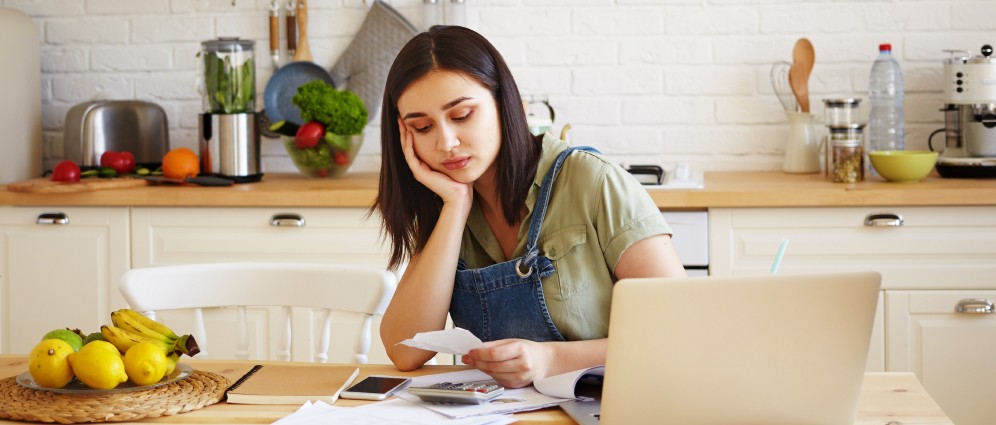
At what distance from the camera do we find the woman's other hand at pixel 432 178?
179 centimetres

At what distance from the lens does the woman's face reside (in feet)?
5.49

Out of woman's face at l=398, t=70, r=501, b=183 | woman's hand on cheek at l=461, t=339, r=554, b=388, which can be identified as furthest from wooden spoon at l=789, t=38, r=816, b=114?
woman's hand on cheek at l=461, t=339, r=554, b=388

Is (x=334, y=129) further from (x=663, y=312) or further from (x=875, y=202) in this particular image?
(x=663, y=312)

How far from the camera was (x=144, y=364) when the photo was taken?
1.40 metres

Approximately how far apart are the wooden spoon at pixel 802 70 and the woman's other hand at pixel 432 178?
177 cm

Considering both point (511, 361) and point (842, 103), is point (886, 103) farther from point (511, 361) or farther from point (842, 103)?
point (511, 361)

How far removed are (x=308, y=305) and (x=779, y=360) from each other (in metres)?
1.04

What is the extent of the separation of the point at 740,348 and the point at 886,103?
240 centimetres

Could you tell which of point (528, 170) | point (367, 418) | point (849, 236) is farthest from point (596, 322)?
point (849, 236)

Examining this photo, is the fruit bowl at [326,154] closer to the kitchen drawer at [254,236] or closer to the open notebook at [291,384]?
the kitchen drawer at [254,236]

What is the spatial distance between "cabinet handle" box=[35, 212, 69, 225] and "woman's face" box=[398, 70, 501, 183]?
5.45 ft

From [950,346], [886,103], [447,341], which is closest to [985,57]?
[886,103]

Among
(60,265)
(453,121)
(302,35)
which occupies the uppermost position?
(302,35)

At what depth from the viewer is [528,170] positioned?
5.80ft
